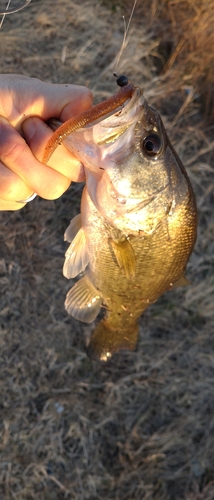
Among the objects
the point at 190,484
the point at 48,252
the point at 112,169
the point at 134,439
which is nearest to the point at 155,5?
the point at 48,252

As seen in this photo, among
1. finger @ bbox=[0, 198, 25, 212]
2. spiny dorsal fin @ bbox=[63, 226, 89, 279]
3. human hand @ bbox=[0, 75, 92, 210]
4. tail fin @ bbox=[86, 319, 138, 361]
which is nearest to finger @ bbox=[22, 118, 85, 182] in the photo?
human hand @ bbox=[0, 75, 92, 210]

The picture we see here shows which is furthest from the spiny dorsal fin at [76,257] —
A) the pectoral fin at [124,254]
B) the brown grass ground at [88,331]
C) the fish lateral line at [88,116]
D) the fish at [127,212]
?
the brown grass ground at [88,331]

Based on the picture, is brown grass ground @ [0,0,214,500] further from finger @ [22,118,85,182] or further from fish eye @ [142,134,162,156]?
fish eye @ [142,134,162,156]

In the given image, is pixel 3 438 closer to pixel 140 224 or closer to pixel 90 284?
pixel 90 284

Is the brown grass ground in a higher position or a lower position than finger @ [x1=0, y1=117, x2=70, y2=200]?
lower

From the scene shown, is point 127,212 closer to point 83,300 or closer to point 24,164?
point 24,164
